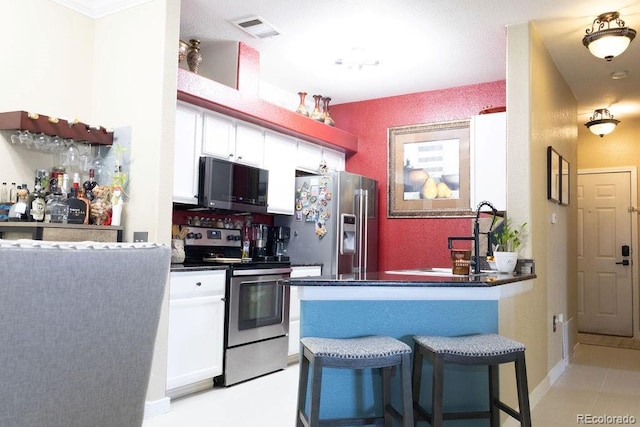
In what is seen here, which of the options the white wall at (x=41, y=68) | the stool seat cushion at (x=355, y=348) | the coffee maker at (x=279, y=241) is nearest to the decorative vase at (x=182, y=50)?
the white wall at (x=41, y=68)

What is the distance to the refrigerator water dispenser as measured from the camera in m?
4.91

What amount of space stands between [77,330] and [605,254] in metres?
7.14

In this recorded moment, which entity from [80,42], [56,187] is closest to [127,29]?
[80,42]

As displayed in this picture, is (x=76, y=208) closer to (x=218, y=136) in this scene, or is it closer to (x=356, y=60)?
(x=218, y=136)

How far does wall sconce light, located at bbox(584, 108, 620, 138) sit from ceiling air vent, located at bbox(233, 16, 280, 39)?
3.94 meters

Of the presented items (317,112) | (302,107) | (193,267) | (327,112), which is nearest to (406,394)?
(193,267)

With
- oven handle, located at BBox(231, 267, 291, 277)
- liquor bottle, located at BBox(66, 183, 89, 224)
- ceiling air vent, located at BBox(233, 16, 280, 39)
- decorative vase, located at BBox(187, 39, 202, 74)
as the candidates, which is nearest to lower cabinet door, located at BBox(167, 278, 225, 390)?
Answer: oven handle, located at BBox(231, 267, 291, 277)

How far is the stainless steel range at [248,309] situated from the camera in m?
3.75

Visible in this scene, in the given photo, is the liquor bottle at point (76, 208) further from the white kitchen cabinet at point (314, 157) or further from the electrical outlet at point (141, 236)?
the white kitchen cabinet at point (314, 157)

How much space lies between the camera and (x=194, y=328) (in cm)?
345

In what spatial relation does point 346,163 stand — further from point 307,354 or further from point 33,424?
point 33,424

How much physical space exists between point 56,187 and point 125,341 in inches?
94.8

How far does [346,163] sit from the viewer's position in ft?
19.5

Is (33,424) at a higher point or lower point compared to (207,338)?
higher
